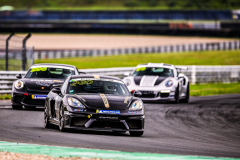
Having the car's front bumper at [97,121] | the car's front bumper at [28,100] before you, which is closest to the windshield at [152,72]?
the car's front bumper at [28,100]

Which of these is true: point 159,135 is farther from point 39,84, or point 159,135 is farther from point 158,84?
point 158,84

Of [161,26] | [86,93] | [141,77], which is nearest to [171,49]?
[161,26]

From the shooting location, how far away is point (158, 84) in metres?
15.6

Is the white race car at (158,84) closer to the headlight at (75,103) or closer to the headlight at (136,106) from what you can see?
the headlight at (136,106)

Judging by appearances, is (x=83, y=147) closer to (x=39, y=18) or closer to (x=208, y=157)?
(x=208, y=157)

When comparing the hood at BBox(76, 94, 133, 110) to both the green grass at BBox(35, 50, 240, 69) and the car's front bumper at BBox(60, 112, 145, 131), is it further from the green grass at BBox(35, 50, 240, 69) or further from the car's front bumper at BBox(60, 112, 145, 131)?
the green grass at BBox(35, 50, 240, 69)

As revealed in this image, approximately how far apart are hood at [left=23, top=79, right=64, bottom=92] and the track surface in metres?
0.61

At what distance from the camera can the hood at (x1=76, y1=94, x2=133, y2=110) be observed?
8211 millimetres

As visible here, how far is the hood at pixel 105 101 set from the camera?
8.21m

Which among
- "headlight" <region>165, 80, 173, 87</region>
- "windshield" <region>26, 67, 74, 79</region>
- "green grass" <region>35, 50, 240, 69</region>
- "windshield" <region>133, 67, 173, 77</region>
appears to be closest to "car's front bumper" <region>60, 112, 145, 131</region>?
"windshield" <region>26, 67, 74, 79</region>

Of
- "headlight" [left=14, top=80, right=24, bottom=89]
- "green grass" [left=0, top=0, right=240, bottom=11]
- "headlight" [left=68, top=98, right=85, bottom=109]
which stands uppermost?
"headlight" [left=68, top=98, right=85, bottom=109]

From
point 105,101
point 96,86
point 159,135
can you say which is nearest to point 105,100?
point 105,101

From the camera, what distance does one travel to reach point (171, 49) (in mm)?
51844

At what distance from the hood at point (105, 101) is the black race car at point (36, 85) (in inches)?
157
